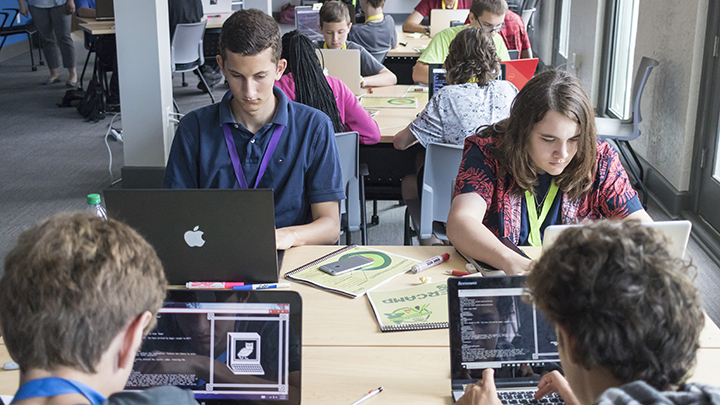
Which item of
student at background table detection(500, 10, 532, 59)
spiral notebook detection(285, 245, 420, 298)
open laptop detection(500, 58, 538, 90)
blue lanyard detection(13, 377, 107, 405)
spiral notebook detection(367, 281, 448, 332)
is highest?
student at background table detection(500, 10, 532, 59)

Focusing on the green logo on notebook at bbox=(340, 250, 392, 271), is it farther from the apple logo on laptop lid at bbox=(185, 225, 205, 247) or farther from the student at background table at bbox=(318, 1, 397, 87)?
the student at background table at bbox=(318, 1, 397, 87)

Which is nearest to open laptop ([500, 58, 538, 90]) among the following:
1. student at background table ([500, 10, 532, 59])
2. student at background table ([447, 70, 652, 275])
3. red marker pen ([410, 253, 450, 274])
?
student at background table ([500, 10, 532, 59])

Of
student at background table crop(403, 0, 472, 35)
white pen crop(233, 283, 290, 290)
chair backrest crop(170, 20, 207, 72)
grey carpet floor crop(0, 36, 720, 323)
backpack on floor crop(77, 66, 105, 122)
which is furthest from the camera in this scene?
student at background table crop(403, 0, 472, 35)

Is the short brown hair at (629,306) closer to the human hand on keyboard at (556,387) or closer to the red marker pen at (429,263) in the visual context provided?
the human hand on keyboard at (556,387)

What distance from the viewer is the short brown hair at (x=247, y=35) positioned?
2004 millimetres

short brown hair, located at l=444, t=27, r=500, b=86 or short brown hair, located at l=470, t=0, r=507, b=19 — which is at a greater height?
short brown hair, located at l=470, t=0, r=507, b=19

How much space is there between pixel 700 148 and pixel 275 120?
272 cm

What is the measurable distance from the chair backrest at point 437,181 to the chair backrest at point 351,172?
286 millimetres

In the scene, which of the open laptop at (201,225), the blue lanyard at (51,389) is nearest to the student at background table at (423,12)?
the open laptop at (201,225)

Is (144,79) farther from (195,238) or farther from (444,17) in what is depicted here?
(444,17)

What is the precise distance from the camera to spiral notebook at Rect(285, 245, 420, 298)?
1.69m

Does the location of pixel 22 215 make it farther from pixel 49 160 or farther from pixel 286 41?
pixel 286 41

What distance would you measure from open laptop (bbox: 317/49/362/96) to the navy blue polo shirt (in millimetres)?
1811

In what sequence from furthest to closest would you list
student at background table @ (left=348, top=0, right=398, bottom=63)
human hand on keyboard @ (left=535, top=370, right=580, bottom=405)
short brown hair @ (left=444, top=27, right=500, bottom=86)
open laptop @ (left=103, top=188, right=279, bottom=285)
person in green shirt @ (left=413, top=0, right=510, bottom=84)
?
student at background table @ (left=348, top=0, right=398, bottom=63) → person in green shirt @ (left=413, top=0, right=510, bottom=84) → short brown hair @ (left=444, top=27, right=500, bottom=86) → open laptop @ (left=103, top=188, right=279, bottom=285) → human hand on keyboard @ (left=535, top=370, right=580, bottom=405)
